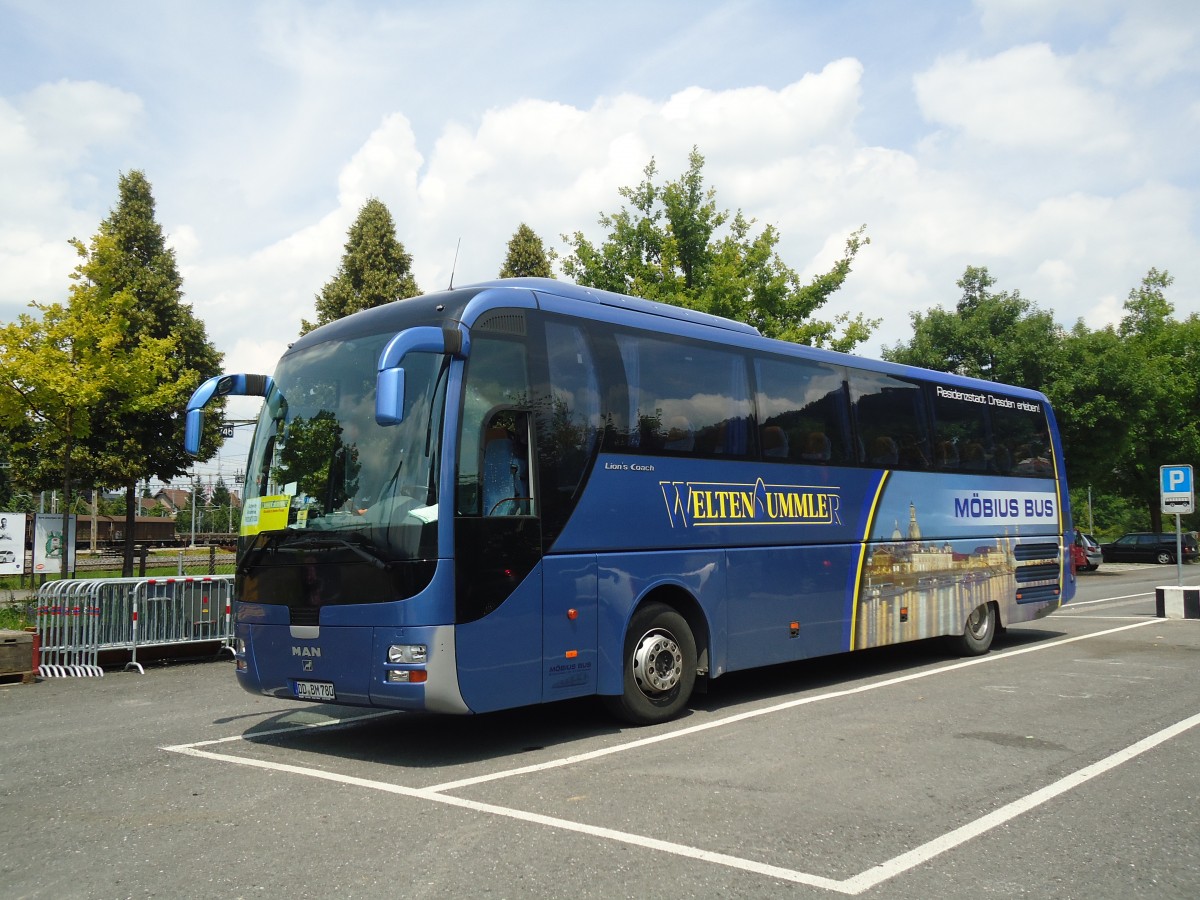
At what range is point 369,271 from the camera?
25.2 metres

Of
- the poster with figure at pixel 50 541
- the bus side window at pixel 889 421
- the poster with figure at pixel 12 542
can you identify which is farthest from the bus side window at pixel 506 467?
the poster with figure at pixel 12 542

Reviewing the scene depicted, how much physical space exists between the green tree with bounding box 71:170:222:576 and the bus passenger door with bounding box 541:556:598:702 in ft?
36.8

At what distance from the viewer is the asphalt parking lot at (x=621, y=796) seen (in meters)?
4.84

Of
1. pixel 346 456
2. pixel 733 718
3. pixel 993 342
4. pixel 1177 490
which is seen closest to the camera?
pixel 346 456

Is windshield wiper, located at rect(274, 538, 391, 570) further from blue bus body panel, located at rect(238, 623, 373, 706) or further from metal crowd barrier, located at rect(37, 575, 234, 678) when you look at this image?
metal crowd barrier, located at rect(37, 575, 234, 678)

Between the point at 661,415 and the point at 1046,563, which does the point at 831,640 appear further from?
the point at 1046,563

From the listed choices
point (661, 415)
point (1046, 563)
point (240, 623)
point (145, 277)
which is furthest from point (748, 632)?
point (145, 277)

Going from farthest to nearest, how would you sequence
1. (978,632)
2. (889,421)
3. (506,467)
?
(978,632) < (889,421) < (506,467)

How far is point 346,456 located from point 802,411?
5.12m

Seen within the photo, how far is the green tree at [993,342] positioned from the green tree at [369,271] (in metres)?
22.8

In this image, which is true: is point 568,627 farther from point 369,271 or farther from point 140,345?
point 369,271

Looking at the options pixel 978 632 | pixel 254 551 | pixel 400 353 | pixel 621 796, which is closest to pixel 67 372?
pixel 254 551

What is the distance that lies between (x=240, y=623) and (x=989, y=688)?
746 centimetres

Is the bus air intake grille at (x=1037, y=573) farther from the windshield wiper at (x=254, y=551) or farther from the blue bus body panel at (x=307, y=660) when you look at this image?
the windshield wiper at (x=254, y=551)
